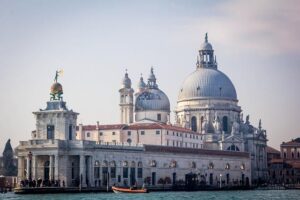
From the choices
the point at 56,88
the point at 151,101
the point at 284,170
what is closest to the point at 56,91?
the point at 56,88

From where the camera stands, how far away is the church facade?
119 meters

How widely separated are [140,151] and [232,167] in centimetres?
3010

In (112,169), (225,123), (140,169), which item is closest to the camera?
(112,169)

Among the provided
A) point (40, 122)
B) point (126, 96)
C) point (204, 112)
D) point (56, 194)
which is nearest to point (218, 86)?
point (204, 112)

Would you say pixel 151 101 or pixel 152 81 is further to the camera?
pixel 152 81

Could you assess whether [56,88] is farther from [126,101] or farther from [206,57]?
[206,57]

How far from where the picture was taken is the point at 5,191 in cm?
11681

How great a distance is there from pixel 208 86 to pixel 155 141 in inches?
1086

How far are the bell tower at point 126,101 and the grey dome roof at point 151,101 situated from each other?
392 centimetres

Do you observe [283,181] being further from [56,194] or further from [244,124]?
[56,194]

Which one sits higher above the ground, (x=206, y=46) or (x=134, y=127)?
(x=206, y=46)

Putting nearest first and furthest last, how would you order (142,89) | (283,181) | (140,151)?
1. (140,151)
2. (142,89)
3. (283,181)

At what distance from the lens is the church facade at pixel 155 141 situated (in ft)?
391

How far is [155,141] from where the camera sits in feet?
486
